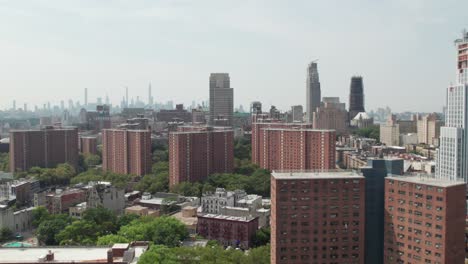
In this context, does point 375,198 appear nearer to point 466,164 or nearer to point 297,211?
point 297,211

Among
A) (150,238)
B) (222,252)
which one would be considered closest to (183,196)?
(150,238)

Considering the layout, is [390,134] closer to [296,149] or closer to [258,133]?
[258,133]

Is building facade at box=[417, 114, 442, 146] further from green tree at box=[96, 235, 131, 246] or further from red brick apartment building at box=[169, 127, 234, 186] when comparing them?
green tree at box=[96, 235, 131, 246]

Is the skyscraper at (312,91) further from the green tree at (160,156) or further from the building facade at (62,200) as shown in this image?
the building facade at (62,200)

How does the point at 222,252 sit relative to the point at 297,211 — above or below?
below

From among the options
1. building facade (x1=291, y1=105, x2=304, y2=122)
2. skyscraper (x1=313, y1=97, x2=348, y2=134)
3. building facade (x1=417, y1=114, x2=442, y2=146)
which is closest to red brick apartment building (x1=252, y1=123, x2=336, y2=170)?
building facade (x1=417, y1=114, x2=442, y2=146)

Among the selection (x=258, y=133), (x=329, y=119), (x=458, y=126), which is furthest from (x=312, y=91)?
(x=458, y=126)
